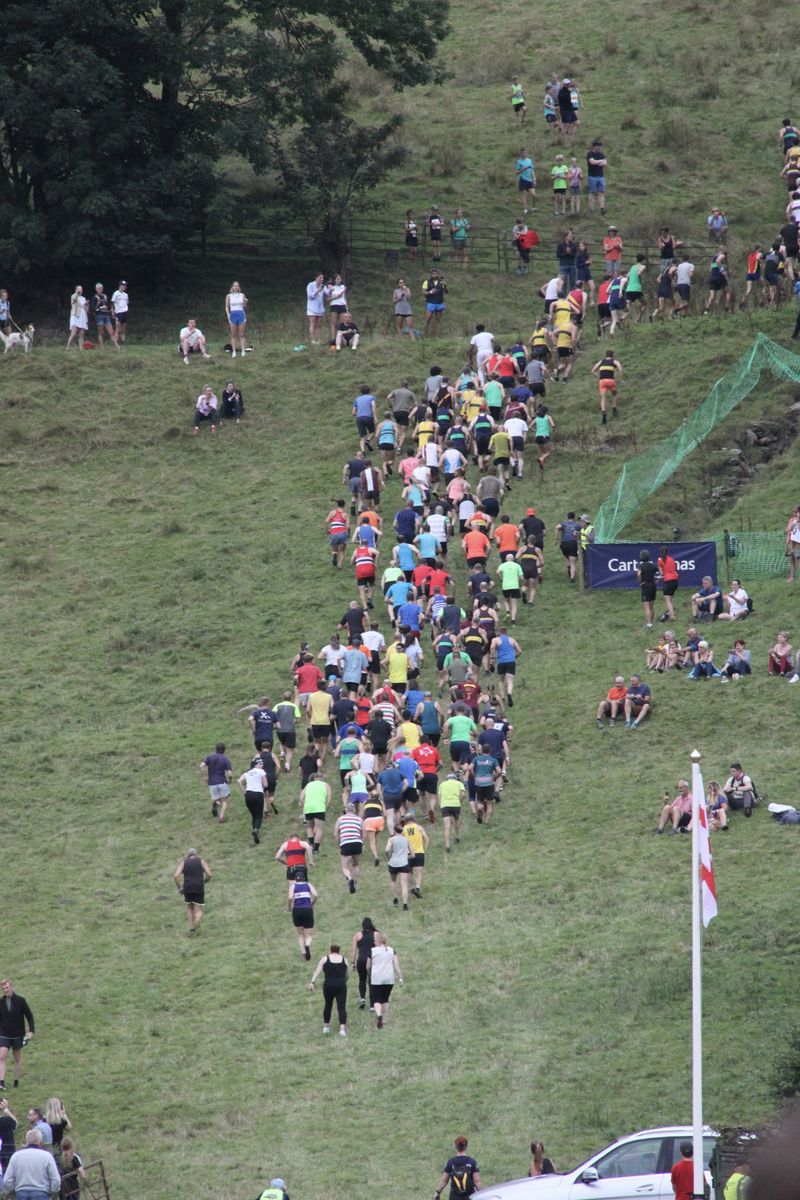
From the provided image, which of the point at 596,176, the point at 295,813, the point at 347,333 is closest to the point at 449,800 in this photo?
the point at 295,813

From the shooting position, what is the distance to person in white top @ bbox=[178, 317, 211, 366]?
49.3m

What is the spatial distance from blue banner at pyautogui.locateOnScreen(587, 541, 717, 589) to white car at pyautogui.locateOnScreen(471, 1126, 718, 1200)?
19533 mm

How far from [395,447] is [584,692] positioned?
10588 mm

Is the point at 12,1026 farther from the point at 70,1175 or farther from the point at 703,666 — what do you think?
the point at 703,666

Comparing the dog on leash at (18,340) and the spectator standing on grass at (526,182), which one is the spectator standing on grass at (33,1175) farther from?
the spectator standing on grass at (526,182)

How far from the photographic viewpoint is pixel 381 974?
23.8 m

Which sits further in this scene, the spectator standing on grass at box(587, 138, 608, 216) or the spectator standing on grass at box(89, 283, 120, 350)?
the spectator standing on grass at box(587, 138, 608, 216)

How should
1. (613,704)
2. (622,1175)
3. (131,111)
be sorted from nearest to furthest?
(622,1175) → (613,704) → (131,111)

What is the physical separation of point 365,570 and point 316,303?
1407 centimetres

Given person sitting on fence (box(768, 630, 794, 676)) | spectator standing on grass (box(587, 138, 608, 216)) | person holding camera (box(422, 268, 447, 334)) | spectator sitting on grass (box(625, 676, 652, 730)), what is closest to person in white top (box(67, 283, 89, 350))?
person holding camera (box(422, 268, 447, 334))

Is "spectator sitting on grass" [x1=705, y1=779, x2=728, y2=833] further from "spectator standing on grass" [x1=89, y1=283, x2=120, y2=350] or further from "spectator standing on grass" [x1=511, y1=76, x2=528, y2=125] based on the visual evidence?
"spectator standing on grass" [x1=511, y1=76, x2=528, y2=125]

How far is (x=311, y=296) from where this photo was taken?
163ft

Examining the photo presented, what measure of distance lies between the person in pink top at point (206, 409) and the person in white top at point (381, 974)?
82.2 ft

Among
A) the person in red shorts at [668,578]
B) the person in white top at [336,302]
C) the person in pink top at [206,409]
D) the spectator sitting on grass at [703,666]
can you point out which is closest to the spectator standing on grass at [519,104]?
the person in white top at [336,302]
